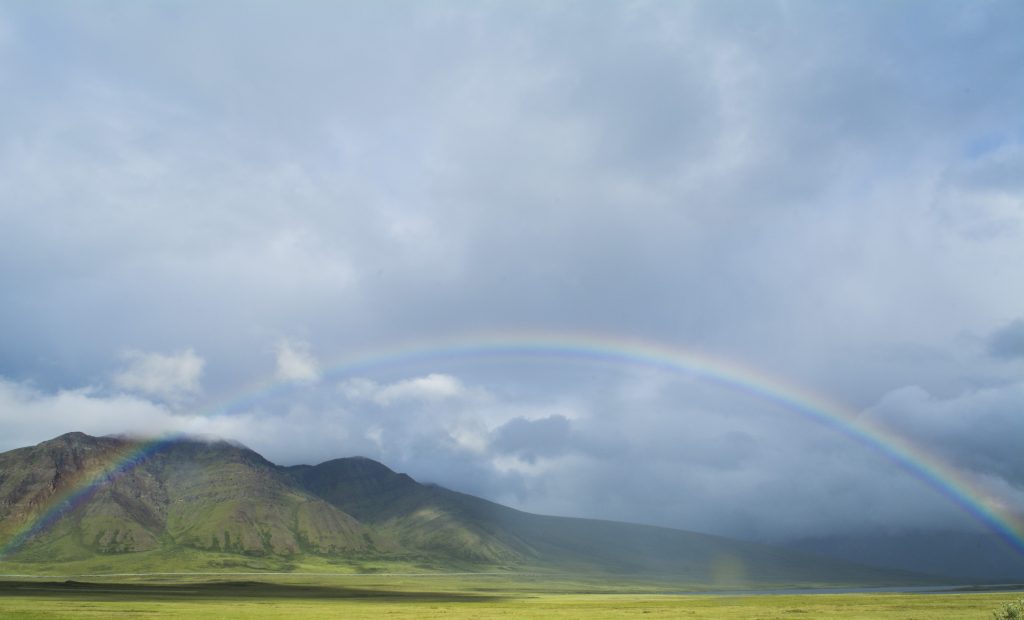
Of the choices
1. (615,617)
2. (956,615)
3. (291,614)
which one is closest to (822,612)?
(956,615)

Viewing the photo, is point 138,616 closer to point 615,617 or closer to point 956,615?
point 615,617

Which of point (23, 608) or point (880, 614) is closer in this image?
point (880, 614)

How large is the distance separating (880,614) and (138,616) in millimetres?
95434

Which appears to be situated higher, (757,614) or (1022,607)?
(1022,607)

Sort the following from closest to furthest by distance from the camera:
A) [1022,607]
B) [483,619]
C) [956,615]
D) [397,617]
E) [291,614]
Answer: [1022,607] < [956,615] < [483,619] < [397,617] < [291,614]

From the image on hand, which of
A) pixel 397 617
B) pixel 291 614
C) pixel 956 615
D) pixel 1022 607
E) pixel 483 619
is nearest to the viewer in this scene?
pixel 1022 607

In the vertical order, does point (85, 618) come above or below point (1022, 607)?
below

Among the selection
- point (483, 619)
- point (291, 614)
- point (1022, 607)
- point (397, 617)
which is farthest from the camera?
point (291, 614)

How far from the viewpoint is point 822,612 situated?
94.0 m

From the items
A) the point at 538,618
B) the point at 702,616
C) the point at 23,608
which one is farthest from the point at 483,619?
the point at 23,608

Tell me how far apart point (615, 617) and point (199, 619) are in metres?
54.1

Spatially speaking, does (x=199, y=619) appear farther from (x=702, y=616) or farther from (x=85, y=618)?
(x=702, y=616)

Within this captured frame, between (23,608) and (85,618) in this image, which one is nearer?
(85,618)

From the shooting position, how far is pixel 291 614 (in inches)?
4053
